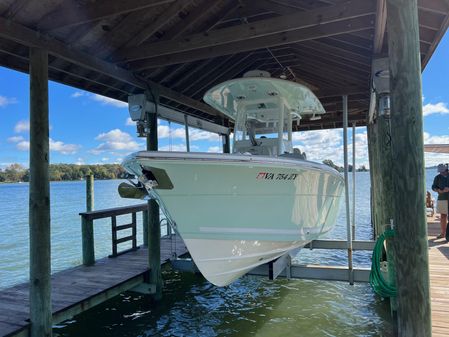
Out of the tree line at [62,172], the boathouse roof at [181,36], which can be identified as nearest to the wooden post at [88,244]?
the boathouse roof at [181,36]

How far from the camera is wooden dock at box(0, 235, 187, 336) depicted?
4.46 meters

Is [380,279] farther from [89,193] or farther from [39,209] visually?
[89,193]

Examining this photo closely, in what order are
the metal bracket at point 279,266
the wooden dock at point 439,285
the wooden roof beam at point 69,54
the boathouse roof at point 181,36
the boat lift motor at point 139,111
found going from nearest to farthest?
1. the wooden dock at point 439,285
2. the wooden roof beam at point 69,54
3. the boathouse roof at point 181,36
4. the metal bracket at point 279,266
5. the boat lift motor at point 139,111

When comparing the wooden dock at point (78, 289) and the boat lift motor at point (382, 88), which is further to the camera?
the boat lift motor at point (382, 88)

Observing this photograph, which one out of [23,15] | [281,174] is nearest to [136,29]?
[23,15]

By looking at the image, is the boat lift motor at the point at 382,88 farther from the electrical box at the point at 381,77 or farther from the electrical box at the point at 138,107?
the electrical box at the point at 138,107

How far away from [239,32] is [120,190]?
2.62m

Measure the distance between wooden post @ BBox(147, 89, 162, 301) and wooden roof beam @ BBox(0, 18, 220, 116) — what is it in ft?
1.69

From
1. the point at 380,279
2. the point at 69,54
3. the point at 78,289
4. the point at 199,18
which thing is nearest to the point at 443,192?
the point at 380,279

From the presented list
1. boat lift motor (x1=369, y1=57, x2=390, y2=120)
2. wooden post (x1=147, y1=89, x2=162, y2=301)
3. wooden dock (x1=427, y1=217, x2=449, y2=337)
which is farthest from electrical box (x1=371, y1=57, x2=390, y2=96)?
wooden post (x1=147, y1=89, x2=162, y2=301)

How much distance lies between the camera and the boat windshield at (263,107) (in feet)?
18.3

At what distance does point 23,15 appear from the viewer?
4223mm

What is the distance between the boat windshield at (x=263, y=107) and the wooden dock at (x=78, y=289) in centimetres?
289

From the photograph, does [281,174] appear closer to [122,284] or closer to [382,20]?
[382,20]
